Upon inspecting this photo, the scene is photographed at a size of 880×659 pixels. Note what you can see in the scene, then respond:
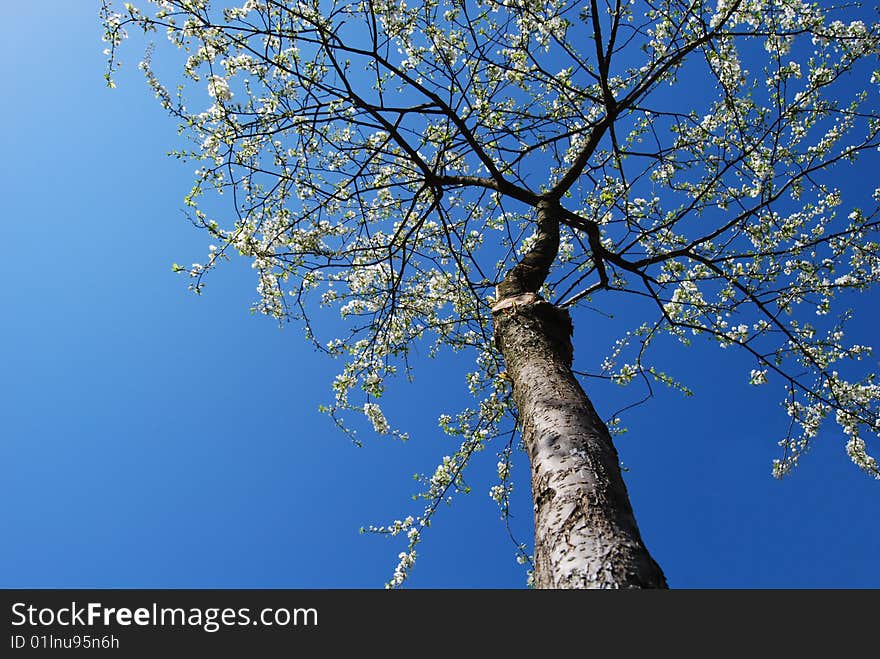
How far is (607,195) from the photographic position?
469cm

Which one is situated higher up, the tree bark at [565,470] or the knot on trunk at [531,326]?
the knot on trunk at [531,326]

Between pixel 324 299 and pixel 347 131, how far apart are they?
6.59 feet

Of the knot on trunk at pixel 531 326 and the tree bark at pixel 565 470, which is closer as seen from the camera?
the tree bark at pixel 565 470

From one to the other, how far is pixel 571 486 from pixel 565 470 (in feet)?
0.34

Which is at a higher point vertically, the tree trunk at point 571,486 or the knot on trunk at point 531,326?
the knot on trunk at point 531,326

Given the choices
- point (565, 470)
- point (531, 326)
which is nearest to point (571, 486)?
point (565, 470)

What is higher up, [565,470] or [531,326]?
[531,326]

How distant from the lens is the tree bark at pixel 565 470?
65.6 inches

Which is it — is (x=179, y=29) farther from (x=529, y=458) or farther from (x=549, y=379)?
(x=529, y=458)

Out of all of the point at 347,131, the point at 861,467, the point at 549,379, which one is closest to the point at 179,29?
the point at 347,131

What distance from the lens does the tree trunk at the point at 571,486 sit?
166 centimetres

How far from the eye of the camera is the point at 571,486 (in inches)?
79.4

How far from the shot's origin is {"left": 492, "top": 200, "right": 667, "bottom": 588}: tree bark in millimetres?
1667

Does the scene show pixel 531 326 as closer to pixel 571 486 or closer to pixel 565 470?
pixel 565 470
